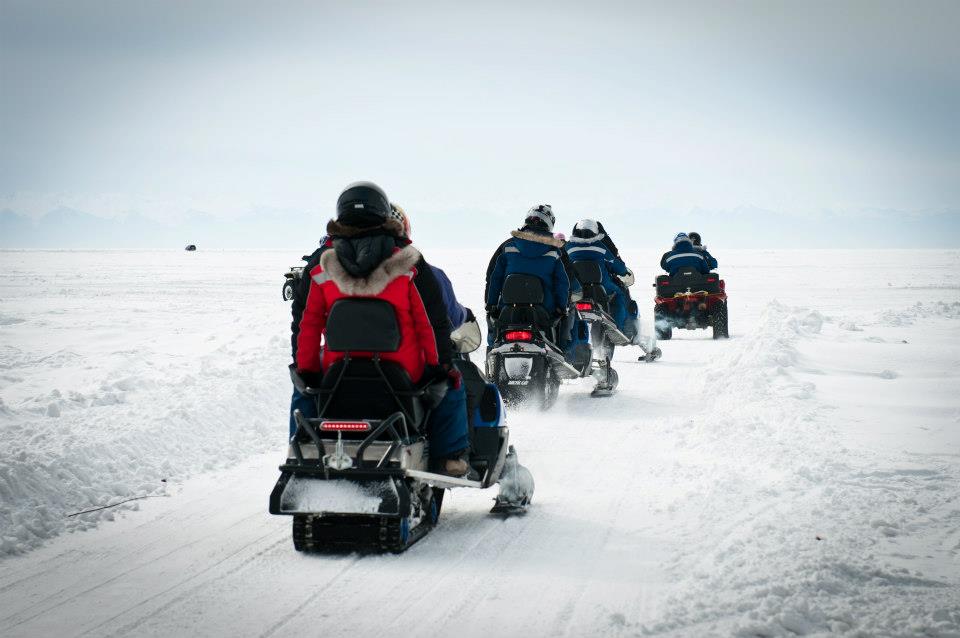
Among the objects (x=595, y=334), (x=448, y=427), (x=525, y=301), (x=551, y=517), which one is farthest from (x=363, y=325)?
(x=595, y=334)

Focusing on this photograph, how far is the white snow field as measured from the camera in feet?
12.9

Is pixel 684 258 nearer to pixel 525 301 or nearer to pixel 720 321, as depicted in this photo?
pixel 720 321

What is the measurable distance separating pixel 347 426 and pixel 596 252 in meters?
8.62

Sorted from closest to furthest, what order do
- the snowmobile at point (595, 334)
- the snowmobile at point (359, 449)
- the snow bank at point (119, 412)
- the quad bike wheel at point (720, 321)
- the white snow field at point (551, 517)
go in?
the white snow field at point (551, 517) < the snowmobile at point (359, 449) < the snow bank at point (119, 412) < the snowmobile at point (595, 334) < the quad bike wheel at point (720, 321)

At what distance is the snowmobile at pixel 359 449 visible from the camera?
4629 mm

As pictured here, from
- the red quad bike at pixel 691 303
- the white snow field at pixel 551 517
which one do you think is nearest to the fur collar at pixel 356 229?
the white snow field at pixel 551 517

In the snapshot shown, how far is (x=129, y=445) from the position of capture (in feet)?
23.5

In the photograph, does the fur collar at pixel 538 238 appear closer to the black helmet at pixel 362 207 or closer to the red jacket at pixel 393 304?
the red jacket at pixel 393 304

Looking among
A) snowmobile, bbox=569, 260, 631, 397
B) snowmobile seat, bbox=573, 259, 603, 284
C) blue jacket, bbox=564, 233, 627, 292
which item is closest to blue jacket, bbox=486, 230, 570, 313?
snowmobile, bbox=569, 260, 631, 397

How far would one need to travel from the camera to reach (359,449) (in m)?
4.64

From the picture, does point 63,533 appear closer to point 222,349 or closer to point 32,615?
point 32,615

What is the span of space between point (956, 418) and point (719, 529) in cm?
394

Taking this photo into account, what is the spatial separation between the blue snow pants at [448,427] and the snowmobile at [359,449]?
10 centimetres

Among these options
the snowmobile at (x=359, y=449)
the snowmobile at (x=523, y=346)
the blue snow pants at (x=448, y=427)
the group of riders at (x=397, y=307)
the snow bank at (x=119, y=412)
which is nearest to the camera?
the snowmobile at (x=359, y=449)
